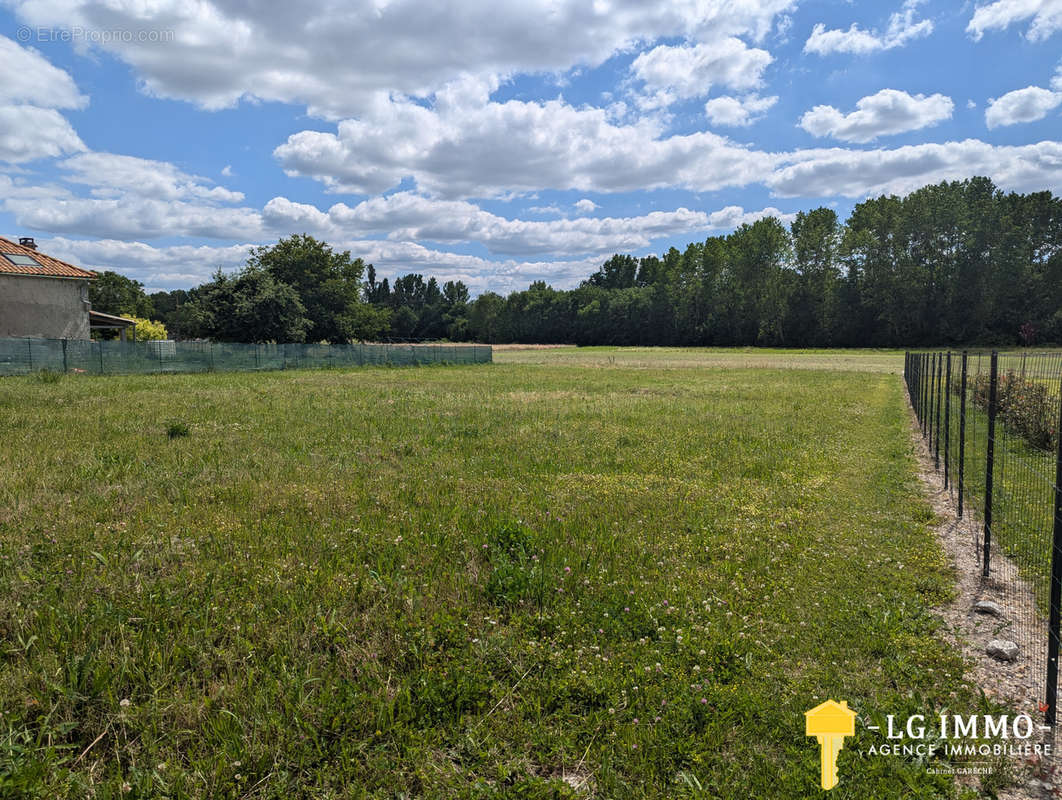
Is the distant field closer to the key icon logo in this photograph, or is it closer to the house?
the house

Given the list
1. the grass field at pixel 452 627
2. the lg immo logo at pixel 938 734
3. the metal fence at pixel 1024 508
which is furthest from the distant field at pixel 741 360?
the lg immo logo at pixel 938 734

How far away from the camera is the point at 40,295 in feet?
109

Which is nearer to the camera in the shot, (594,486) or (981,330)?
(594,486)

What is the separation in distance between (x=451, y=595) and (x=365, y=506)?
256cm

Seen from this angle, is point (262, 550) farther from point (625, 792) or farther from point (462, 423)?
point (462, 423)

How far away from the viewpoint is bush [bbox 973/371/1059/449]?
808cm

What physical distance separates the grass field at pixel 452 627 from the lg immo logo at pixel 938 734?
9 centimetres

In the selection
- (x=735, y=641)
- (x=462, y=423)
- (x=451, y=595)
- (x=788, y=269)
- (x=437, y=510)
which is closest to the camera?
(x=735, y=641)

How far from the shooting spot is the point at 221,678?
3.47m

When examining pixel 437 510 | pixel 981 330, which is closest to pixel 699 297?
pixel 981 330

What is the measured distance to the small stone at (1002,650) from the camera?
152 inches

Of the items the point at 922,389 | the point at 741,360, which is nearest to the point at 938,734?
the point at 922,389

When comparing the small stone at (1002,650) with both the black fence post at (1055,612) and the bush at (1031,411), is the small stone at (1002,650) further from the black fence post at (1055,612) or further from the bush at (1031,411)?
the bush at (1031,411)

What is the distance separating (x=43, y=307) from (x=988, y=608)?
4234 cm
